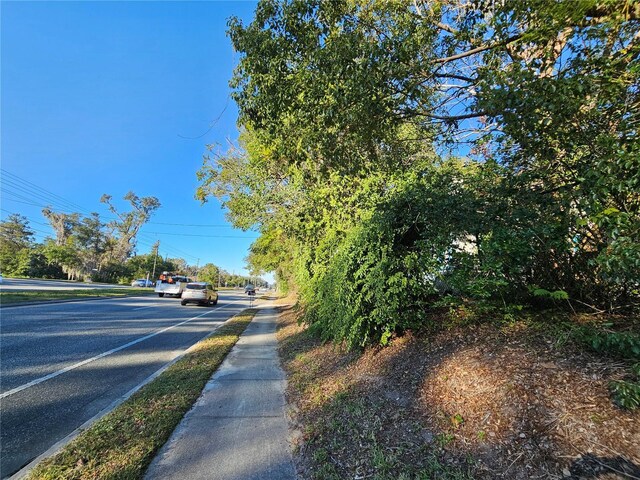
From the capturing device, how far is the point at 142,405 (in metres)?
4.22

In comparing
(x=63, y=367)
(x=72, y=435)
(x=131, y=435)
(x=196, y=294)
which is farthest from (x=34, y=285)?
(x=131, y=435)

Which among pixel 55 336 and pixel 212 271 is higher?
pixel 212 271

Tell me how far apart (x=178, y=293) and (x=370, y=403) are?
2849 cm

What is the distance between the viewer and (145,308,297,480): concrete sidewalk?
9.73 ft

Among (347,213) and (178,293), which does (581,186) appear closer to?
(347,213)

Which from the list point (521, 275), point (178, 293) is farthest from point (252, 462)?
point (178, 293)

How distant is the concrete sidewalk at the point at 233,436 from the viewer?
2.97m

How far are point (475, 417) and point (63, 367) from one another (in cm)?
680

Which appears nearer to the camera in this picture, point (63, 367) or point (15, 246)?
point (63, 367)

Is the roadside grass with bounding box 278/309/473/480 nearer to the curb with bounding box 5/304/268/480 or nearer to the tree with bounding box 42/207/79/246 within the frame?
the curb with bounding box 5/304/268/480

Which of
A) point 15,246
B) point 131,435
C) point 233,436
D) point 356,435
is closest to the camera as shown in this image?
point 356,435

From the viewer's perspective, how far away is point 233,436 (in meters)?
3.63

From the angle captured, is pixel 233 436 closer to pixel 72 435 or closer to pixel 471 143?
pixel 72 435

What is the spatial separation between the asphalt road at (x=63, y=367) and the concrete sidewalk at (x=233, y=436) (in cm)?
128
